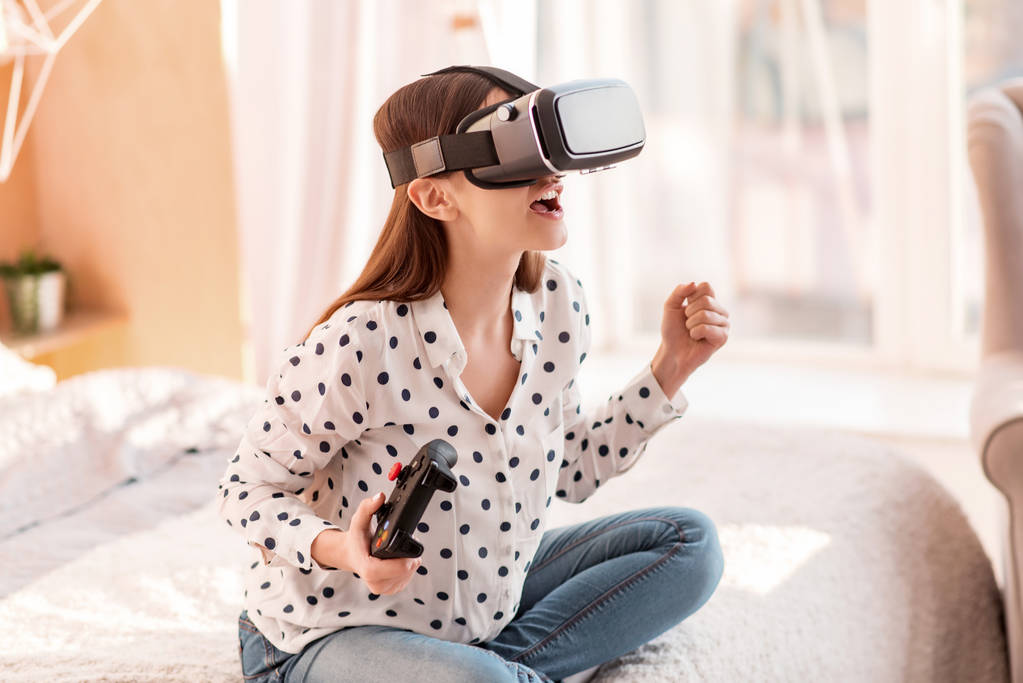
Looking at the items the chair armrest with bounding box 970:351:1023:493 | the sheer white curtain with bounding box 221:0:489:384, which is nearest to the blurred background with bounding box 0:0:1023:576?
the sheer white curtain with bounding box 221:0:489:384

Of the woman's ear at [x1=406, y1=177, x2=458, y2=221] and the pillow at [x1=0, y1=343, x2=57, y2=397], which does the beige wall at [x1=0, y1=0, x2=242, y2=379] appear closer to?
the pillow at [x1=0, y1=343, x2=57, y2=397]

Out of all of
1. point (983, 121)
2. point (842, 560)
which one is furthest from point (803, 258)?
point (842, 560)

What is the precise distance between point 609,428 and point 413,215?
361mm

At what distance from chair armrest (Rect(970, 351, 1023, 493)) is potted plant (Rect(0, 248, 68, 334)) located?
85.8 inches

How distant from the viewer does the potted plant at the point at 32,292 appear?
2.75 meters

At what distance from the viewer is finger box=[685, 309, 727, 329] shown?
49.2 inches

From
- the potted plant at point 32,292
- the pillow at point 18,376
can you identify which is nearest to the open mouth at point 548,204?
the pillow at point 18,376

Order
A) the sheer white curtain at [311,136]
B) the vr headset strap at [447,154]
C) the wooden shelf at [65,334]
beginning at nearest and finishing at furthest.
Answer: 1. the vr headset strap at [447,154]
2. the sheer white curtain at [311,136]
3. the wooden shelf at [65,334]

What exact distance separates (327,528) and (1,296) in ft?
7.25

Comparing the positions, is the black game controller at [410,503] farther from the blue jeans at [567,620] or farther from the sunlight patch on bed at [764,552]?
the sunlight patch on bed at [764,552]

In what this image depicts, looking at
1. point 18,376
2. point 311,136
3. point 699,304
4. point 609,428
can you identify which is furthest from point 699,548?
point 311,136

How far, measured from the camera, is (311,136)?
2621 mm

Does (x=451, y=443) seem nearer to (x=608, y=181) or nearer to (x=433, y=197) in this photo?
(x=433, y=197)

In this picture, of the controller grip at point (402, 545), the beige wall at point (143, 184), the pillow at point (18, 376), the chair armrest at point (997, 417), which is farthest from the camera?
the beige wall at point (143, 184)
